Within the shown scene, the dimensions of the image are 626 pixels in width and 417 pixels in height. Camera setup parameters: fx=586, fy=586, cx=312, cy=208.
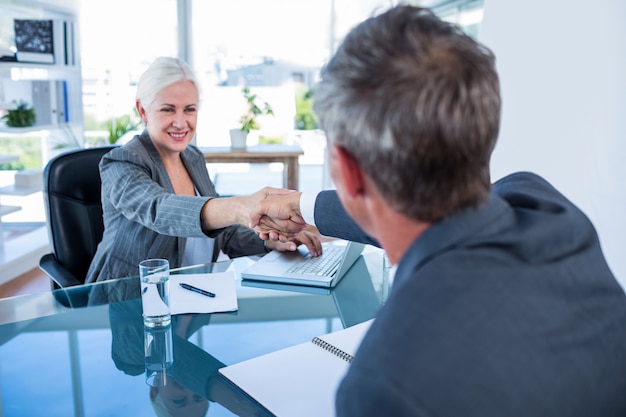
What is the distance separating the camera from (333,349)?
1.16m

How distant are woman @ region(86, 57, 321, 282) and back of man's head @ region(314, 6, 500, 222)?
1.10m

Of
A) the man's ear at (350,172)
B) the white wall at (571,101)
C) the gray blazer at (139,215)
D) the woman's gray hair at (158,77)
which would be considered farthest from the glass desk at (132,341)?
the white wall at (571,101)

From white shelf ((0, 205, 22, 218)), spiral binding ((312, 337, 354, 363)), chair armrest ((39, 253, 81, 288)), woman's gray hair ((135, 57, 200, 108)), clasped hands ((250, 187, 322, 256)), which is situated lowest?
white shelf ((0, 205, 22, 218))

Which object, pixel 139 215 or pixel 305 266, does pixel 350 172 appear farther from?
pixel 139 215

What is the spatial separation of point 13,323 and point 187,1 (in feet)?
14.5

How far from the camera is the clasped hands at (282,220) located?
67.8 inches

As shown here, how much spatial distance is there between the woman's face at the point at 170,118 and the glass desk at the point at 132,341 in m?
0.60

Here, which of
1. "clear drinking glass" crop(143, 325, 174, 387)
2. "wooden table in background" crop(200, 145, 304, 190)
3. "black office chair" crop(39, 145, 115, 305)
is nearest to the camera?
"clear drinking glass" crop(143, 325, 174, 387)

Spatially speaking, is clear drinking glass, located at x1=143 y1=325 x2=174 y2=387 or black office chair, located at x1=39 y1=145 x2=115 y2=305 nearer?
clear drinking glass, located at x1=143 y1=325 x2=174 y2=387

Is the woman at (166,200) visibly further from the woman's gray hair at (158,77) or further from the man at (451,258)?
the man at (451,258)

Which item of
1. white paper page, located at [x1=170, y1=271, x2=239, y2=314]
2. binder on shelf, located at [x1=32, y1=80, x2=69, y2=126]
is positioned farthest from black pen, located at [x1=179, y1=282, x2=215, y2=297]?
binder on shelf, located at [x1=32, y1=80, x2=69, y2=126]

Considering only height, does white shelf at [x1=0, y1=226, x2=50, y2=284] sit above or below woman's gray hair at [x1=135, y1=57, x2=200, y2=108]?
below

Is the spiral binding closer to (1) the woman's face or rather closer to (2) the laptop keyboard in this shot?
(2) the laptop keyboard

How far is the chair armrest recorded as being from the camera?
1859 mm
